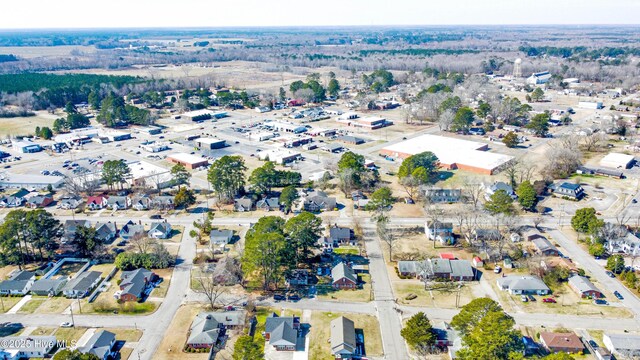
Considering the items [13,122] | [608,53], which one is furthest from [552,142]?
[608,53]

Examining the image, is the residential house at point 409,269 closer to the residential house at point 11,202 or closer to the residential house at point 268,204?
the residential house at point 268,204

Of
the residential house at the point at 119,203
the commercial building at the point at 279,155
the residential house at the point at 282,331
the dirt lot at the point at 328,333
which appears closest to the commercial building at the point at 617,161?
the commercial building at the point at 279,155

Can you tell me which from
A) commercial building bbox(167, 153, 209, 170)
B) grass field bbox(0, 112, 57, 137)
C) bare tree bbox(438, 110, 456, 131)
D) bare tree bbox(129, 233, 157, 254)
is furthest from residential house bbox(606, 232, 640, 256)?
grass field bbox(0, 112, 57, 137)

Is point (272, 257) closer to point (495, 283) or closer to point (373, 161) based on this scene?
point (495, 283)

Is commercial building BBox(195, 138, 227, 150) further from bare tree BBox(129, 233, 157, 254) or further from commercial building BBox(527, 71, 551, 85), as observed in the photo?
commercial building BBox(527, 71, 551, 85)

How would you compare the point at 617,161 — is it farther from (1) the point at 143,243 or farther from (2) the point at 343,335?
(1) the point at 143,243
